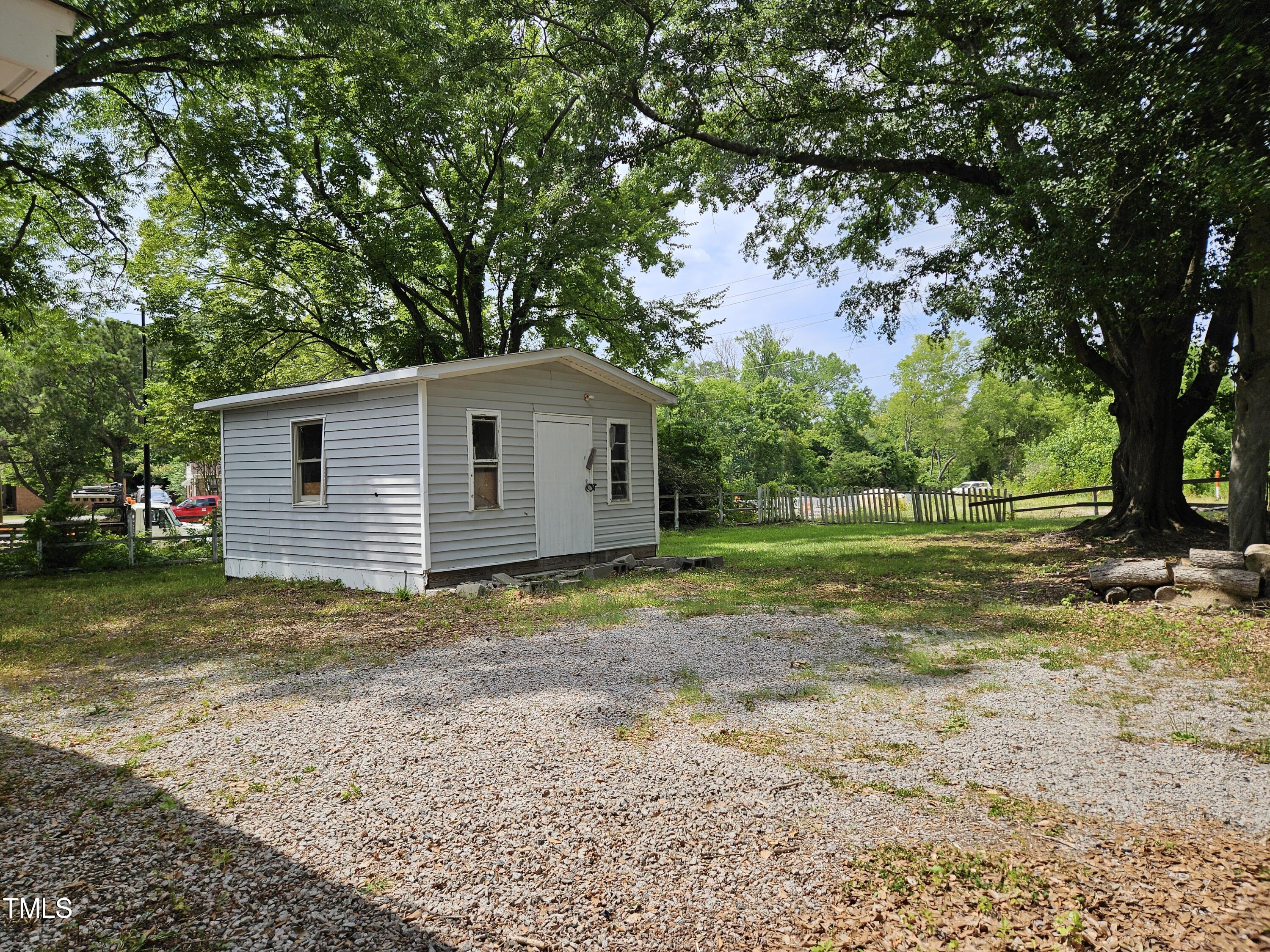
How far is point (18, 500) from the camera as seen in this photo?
43.0m

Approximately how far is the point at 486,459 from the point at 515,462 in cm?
50

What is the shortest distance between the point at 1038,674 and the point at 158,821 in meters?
5.98

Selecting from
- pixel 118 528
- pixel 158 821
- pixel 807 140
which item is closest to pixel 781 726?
pixel 158 821

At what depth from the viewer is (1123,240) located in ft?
27.3

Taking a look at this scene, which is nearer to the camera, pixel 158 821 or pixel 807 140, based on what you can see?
pixel 158 821

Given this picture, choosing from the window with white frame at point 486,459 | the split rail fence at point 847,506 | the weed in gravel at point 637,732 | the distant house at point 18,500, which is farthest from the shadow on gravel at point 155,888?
the distant house at point 18,500

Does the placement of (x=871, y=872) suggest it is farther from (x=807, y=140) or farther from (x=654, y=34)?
(x=654, y=34)

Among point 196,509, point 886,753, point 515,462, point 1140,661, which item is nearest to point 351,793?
point 886,753

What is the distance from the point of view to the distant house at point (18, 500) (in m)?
39.9

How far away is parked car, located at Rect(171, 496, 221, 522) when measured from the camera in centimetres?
3094

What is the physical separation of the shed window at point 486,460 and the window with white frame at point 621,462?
2.64 metres

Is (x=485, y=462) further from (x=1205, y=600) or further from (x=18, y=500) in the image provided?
(x=18, y=500)

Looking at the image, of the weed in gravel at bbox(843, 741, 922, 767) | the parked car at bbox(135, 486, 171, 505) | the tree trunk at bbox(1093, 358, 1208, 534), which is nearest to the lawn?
the tree trunk at bbox(1093, 358, 1208, 534)

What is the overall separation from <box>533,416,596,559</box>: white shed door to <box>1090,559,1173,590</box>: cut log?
7.42m
